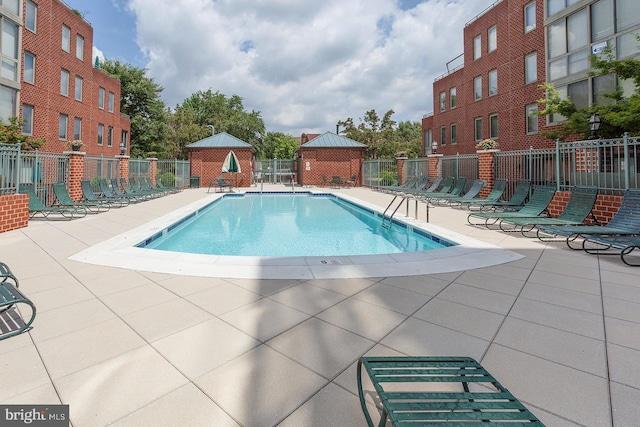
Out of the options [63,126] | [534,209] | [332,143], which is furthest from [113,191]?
[332,143]

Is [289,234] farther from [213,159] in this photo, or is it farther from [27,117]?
[213,159]

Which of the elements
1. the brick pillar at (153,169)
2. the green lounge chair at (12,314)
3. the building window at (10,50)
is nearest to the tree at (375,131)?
the brick pillar at (153,169)

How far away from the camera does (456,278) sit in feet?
14.3

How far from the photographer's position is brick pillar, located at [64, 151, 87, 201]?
11.9 m

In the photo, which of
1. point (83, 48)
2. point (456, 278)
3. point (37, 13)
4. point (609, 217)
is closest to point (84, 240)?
point (456, 278)

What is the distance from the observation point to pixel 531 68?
17594 mm

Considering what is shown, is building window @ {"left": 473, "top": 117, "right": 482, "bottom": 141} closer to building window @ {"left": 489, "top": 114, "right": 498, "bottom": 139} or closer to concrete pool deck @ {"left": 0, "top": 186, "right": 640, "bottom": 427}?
building window @ {"left": 489, "top": 114, "right": 498, "bottom": 139}

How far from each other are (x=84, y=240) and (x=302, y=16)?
11070 millimetres

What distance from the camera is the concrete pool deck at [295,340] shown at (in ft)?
6.34

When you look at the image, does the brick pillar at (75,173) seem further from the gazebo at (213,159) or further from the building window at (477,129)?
the building window at (477,129)

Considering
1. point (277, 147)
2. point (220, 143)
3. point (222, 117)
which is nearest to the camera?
point (220, 143)

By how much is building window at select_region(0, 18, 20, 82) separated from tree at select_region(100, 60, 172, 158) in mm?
17779

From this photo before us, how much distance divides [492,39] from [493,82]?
2700 mm

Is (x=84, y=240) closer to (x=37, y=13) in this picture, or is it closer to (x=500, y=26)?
(x=37, y=13)
